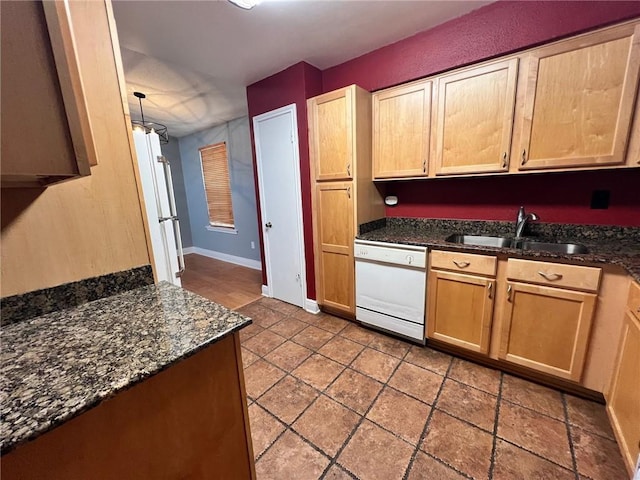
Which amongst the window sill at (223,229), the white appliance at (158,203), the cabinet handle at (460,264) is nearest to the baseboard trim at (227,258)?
the window sill at (223,229)

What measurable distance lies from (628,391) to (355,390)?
131cm

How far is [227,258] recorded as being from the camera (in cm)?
500

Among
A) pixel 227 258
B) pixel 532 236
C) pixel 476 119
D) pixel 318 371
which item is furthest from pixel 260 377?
pixel 227 258

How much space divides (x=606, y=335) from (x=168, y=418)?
2.08 meters

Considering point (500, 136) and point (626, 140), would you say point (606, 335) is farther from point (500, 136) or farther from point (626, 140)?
point (500, 136)

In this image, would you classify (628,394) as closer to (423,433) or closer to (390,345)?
(423,433)

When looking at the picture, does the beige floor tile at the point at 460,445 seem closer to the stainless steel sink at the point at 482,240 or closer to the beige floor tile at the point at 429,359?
the beige floor tile at the point at 429,359

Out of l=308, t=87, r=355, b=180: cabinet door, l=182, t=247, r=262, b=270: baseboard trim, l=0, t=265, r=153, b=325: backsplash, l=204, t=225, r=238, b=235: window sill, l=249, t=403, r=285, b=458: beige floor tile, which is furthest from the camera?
l=204, t=225, r=238, b=235: window sill

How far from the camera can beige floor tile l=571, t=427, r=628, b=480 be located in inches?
46.2

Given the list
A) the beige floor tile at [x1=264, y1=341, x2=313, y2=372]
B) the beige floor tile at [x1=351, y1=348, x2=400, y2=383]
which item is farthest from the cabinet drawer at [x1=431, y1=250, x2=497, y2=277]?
the beige floor tile at [x1=264, y1=341, x2=313, y2=372]

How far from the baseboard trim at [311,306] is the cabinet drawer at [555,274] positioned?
67.7 inches

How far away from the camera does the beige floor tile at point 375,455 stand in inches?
48.0

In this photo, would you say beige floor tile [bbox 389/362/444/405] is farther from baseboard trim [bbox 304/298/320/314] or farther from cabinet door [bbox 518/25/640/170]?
cabinet door [bbox 518/25/640/170]

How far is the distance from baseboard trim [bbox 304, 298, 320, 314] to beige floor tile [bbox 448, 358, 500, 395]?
52.2 inches
